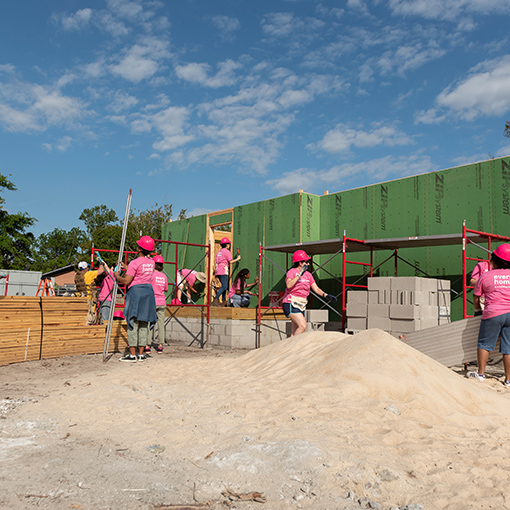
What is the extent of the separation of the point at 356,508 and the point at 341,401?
5.89ft

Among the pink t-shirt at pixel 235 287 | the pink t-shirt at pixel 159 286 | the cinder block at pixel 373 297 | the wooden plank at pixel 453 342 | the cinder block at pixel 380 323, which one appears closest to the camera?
the wooden plank at pixel 453 342

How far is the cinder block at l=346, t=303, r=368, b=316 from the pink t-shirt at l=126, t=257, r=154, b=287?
3680mm

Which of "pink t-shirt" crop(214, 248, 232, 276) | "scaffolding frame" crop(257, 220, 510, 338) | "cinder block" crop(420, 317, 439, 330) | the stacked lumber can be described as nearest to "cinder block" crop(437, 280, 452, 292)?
"scaffolding frame" crop(257, 220, 510, 338)

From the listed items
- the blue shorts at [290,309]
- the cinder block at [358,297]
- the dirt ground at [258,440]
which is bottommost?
the dirt ground at [258,440]

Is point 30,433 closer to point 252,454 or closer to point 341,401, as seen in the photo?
point 252,454

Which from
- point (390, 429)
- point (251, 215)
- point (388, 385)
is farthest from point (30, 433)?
point (251, 215)

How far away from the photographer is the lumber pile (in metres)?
7.12

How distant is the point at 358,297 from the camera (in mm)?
8266

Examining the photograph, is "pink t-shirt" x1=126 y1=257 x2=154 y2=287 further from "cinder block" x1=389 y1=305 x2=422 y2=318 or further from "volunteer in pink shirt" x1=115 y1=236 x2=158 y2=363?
"cinder block" x1=389 y1=305 x2=422 y2=318

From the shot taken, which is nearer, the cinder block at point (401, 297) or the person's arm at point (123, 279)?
the person's arm at point (123, 279)

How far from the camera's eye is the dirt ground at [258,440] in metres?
2.48

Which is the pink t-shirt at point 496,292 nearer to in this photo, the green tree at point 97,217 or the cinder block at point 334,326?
the cinder block at point 334,326

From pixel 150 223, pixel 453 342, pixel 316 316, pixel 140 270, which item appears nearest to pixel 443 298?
pixel 453 342

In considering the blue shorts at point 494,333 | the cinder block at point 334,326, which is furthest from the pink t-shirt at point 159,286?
the blue shorts at point 494,333
